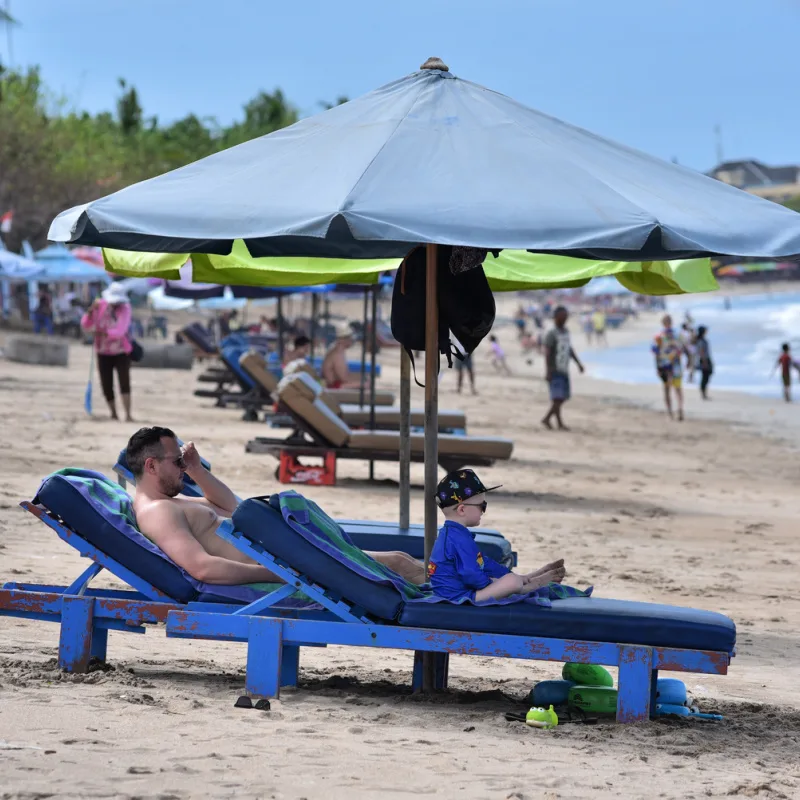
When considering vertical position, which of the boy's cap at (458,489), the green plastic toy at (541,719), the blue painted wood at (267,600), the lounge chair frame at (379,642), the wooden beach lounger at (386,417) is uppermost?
the boy's cap at (458,489)

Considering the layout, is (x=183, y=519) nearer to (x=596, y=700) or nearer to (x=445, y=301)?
(x=445, y=301)

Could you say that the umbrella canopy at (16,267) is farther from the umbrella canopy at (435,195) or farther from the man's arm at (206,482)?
the umbrella canopy at (435,195)

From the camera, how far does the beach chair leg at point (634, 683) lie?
4.88 m

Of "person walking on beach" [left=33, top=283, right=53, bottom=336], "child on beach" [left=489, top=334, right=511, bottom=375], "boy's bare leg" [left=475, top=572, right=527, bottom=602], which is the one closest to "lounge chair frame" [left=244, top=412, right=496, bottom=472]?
"boy's bare leg" [left=475, top=572, right=527, bottom=602]

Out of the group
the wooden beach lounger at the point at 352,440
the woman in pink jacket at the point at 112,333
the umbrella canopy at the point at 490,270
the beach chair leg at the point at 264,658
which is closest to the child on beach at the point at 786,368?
the woman in pink jacket at the point at 112,333

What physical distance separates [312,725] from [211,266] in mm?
3719

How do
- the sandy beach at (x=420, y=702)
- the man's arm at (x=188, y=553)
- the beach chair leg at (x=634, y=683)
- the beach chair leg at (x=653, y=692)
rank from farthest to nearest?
the man's arm at (x=188, y=553)
the beach chair leg at (x=653, y=692)
the beach chair leg at (x=634, y=683)
the sandy beach at (x=420, y=702)

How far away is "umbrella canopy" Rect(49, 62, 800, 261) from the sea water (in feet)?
94.7

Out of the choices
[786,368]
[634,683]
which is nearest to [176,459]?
[634,683]

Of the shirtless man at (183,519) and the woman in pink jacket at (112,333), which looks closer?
the shirtless man at (183,519)

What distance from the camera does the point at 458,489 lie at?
16.8ft

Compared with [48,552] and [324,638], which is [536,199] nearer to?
[324,638]

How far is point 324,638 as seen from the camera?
16.6 ft

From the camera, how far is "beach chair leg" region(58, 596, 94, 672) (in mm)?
5336
